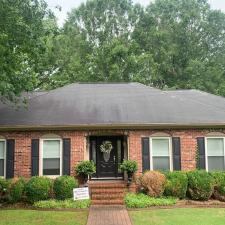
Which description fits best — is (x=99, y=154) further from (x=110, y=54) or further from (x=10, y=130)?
(x=110, y=54)

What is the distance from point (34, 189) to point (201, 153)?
22.1 ft

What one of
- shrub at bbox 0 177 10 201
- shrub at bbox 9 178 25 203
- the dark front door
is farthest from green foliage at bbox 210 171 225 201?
shrub at bbox 0 177 10 201

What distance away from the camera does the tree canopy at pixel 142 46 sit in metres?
32.1

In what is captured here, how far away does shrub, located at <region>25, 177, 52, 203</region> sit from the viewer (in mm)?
13273

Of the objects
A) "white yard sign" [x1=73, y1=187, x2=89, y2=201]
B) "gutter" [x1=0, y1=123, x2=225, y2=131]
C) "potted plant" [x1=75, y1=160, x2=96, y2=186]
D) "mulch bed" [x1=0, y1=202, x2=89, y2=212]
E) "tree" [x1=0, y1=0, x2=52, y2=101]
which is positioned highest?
"tree" [x1=0, y1=0, x2=52, y2=101]

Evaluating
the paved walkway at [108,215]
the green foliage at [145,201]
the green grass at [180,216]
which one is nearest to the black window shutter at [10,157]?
the paved walkway at [108,215]

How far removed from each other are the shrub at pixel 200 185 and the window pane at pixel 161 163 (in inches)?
56.1

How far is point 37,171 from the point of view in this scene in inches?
586

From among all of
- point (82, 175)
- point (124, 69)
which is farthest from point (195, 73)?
point (82, 175)

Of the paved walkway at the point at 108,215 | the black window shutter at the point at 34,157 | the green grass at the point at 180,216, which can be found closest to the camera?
the green grass at the point at 180,216

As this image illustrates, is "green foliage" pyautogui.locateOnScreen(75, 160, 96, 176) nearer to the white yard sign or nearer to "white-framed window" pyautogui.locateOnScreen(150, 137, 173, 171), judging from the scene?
the white yard sign

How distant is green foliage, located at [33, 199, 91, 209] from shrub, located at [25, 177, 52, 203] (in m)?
0.22

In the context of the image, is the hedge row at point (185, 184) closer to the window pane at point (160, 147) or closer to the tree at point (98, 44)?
the window pane at point (160, 147)

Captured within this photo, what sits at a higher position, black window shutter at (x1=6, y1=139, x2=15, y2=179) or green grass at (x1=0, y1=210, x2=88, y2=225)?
black window shutter at (x1=6, y1=139, x2=15, y2=179)
